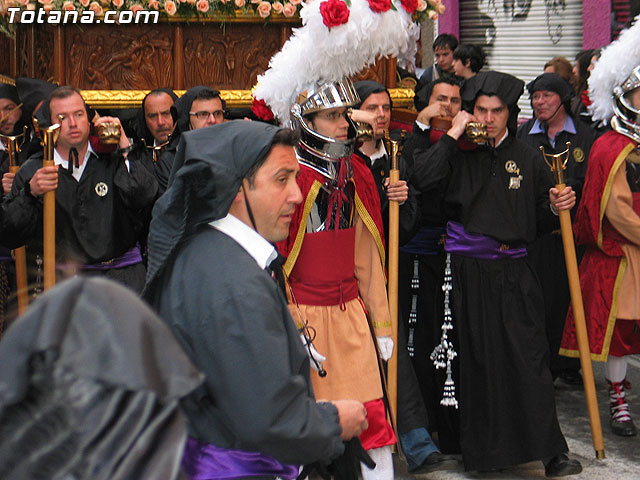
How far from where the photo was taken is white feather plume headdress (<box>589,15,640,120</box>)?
20.3ft

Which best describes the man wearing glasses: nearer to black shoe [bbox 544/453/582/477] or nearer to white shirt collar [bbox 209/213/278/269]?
black shoe [bbox 544/453/582/477]

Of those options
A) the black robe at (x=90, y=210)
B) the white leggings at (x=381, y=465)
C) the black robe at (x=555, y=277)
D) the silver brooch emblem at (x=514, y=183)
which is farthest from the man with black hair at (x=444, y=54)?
the white leggings at (x=381, y=465)

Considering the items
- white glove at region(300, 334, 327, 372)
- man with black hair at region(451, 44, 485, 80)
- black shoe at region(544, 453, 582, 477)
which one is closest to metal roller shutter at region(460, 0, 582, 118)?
man with black hair at region(451, 44, 485, 80)

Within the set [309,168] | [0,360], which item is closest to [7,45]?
[309,168]

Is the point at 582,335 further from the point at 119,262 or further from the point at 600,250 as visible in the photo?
the point at 119,262

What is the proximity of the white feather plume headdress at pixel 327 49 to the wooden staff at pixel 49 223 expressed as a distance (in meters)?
1.17

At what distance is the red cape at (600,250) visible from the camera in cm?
604

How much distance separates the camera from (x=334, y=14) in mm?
4824

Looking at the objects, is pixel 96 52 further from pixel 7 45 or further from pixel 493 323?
pixel 493 323

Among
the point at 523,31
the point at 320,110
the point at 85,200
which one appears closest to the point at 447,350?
the point at 320,110

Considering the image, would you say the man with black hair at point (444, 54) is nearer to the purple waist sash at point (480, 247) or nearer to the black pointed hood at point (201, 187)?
the purple waist sash at point (480, 247)

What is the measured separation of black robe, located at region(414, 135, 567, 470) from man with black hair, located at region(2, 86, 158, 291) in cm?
168

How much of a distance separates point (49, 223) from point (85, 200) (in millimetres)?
401

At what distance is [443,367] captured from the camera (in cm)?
567
